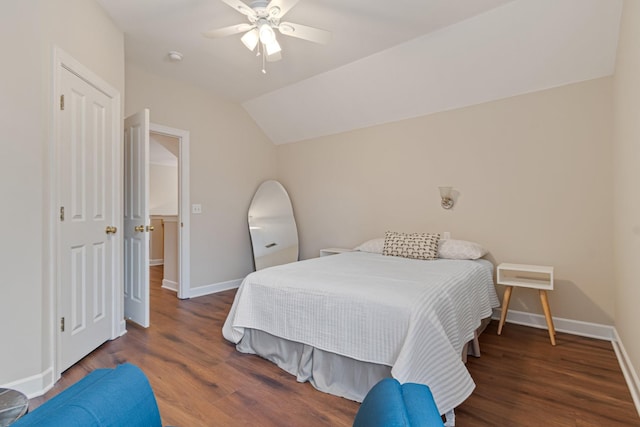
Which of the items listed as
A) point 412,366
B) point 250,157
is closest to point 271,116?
point 250,157

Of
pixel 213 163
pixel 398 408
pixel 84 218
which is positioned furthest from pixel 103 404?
pixel 213 163

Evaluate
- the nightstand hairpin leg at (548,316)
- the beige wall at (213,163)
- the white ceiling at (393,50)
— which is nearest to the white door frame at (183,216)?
the beige wall at (213,163)

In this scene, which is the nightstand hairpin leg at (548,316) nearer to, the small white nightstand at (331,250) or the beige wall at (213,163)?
the small white nightstand at (331,250)

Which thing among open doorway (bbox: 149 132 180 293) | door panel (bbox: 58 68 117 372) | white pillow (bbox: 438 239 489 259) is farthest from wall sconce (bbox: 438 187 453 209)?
open doorway (bbox: 149 132 180 293)

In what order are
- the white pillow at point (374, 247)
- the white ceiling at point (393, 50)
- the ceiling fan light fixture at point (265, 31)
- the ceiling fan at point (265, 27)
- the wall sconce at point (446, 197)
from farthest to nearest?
the white pillow at point (374, 247) < the wall sconce at point (446, 197) < the white ceiling at point (393, 50) < the ceiling fan light fixture at point (265, 31) < the ceiling fan at point (265, 27)

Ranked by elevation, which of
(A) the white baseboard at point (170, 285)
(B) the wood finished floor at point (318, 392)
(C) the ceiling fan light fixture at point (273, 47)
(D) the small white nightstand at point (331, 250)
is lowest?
(B) the wood finished floor at point (318, 392)

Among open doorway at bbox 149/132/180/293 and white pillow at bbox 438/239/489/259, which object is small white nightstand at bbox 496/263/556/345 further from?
open doorway at bbox 149/132/180/293

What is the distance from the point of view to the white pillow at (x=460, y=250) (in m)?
3.13

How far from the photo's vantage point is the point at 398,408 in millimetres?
556

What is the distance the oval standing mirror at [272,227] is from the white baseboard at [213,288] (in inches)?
16.1

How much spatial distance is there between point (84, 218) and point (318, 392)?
80.5 inches

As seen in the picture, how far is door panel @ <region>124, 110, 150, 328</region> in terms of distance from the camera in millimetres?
A: 2971

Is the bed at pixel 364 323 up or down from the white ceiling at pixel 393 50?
down

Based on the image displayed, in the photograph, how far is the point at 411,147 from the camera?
3.94m
